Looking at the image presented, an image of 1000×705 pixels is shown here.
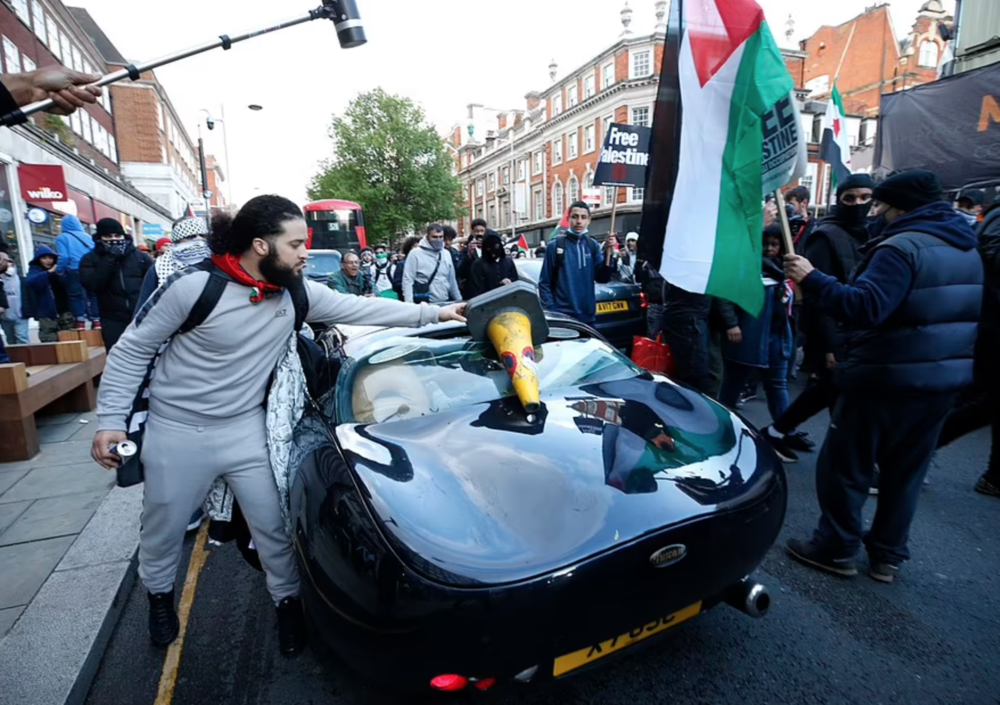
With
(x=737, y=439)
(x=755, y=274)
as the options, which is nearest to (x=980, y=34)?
(x=755, y=274)

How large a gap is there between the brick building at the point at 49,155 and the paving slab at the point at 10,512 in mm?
5725

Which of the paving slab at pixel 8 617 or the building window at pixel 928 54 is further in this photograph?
the building window at pixel 928 54

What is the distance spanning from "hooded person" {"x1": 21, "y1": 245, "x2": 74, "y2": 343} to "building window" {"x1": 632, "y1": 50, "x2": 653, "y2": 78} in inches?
1448

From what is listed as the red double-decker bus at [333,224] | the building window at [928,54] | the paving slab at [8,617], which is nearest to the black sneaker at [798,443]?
the paving slab at [8,617]

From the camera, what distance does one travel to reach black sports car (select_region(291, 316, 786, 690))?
160 centimetres

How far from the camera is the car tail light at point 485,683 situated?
1653 mm

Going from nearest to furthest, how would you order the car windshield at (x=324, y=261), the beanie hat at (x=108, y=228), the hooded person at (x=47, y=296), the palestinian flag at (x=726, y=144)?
A: the palestinian flag at (x=726, y=144)
the beanie hat at (x=108, y=228)
the hooded person at (x=47, y=296)
the car windshield at (x=324, y=261)

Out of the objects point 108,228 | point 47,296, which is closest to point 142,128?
point 47,296

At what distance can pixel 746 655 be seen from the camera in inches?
91.1

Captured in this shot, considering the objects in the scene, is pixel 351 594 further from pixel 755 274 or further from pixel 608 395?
pixel 755 274

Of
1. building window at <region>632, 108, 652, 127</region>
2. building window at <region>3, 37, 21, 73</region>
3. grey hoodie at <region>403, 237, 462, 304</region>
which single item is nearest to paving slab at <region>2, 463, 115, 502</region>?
grey hoodie at <region>403, 237, 462, 304</region>

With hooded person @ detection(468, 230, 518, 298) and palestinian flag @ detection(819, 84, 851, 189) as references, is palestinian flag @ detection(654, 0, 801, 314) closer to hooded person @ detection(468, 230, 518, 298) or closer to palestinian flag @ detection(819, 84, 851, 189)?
palestinian flag @ detection(819, 84, 851, 189)

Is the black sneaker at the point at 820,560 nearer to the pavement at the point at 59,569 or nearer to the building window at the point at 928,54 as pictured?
the pavement at the point at 59,569

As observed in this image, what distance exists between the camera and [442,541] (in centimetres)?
168
